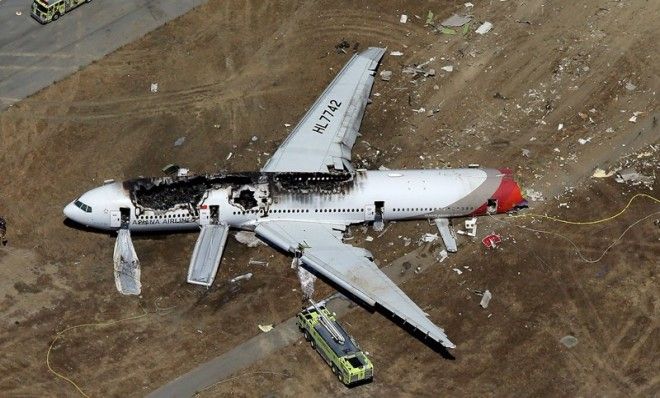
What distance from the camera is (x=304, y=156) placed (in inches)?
2516

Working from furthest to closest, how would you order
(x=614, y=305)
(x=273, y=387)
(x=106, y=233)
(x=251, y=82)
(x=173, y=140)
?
1. (x=251, y=82)
2. (x=173, y=140)
3. (x=106, y=233)
4. (x=614, y=305)
5. (x=273, y=387)

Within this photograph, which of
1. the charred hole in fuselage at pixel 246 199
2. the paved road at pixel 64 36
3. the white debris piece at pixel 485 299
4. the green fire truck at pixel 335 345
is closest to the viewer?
the green fire truck at pixel 335 345

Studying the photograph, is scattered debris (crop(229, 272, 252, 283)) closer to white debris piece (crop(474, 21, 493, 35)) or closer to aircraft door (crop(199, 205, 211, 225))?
aircraft door (crop(199, 205, 211, 225))

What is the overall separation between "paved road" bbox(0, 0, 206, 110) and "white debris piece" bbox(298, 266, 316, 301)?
92.9 ft

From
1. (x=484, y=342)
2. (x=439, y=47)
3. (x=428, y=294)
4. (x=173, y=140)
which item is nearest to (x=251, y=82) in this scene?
(x=173, y=140)

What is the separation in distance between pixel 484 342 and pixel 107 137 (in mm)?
32694

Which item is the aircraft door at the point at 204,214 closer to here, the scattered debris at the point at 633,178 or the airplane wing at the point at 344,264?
the airplane wing at the point at 344,264

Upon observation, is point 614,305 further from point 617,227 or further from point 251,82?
point 251,82

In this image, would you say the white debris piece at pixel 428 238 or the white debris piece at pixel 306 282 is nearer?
the white debris piece at pixel 306 282

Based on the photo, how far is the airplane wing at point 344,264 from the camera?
176ft

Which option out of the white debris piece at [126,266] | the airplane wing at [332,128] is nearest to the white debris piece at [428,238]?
the airplane wing at [332,128]

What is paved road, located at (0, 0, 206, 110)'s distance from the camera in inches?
2857

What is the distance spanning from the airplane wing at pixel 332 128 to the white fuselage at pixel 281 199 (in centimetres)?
307

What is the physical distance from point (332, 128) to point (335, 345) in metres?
19.0
